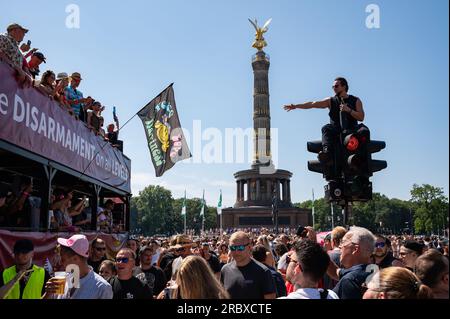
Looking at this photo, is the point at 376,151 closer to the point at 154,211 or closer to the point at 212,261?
the point at 212,261

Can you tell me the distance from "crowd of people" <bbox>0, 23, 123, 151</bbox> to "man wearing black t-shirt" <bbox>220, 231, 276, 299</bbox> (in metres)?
5.30

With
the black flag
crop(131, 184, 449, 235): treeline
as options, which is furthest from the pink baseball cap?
crop(131, 184, 449, 235): treeline

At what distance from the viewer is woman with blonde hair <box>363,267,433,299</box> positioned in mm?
2990

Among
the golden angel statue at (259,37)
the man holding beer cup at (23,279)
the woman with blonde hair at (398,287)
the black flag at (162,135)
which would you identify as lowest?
the man holding beer cup at (23,279)

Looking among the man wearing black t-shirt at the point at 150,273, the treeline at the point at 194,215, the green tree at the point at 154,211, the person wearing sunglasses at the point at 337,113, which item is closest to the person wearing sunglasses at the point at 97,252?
the man wearing black t-shirt at the point at 150,273

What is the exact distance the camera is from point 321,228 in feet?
519

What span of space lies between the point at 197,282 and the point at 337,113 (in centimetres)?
366

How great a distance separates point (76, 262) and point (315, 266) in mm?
2484

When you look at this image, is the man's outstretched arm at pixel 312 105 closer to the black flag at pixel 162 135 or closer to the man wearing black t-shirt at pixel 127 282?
the man wearing black t-shirt at pixel 127 282

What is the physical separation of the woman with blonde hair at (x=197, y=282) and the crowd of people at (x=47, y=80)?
580cm

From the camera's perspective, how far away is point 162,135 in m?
13.2

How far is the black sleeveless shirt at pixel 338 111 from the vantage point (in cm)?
627

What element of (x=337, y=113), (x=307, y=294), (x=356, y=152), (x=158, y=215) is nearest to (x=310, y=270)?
(x=307, y=294)

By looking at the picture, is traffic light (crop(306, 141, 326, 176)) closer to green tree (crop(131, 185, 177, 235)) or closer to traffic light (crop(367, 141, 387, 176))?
traffic light (crop(367, 141, 387, 176))
